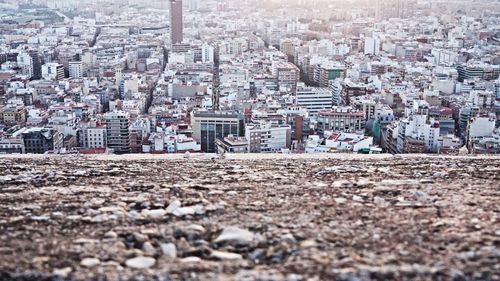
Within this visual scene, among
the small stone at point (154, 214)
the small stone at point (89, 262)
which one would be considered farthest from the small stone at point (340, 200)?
the small stone at point (89, 262)

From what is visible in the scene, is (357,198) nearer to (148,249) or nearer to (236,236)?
(236,236)

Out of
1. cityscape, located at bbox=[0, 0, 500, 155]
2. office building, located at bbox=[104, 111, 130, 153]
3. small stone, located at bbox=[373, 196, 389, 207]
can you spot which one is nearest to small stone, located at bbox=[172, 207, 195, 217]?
small stone, located at bbox=[373, 196, 389, 207]

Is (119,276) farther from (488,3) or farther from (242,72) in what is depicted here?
(488,3)

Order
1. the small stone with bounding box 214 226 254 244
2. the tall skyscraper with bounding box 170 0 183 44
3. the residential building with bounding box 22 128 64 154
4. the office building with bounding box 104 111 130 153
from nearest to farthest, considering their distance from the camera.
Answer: the small stone with bounding box 214 226 254 244 < the residential building with bounding box 22 128 64 154 < the office building with bounding box 104 111 130 153 < the tall skyscraper with bounding box 170 0 183 44

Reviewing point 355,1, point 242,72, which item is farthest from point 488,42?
point 355,1

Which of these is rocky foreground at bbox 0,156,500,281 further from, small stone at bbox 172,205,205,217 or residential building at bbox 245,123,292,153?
residential building at bbox 245,123,292,153

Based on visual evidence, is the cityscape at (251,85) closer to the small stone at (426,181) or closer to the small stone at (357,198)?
the small stone at (426,181)

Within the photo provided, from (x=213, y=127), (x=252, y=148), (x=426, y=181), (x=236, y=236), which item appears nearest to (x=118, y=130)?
(x=213, y=127)
